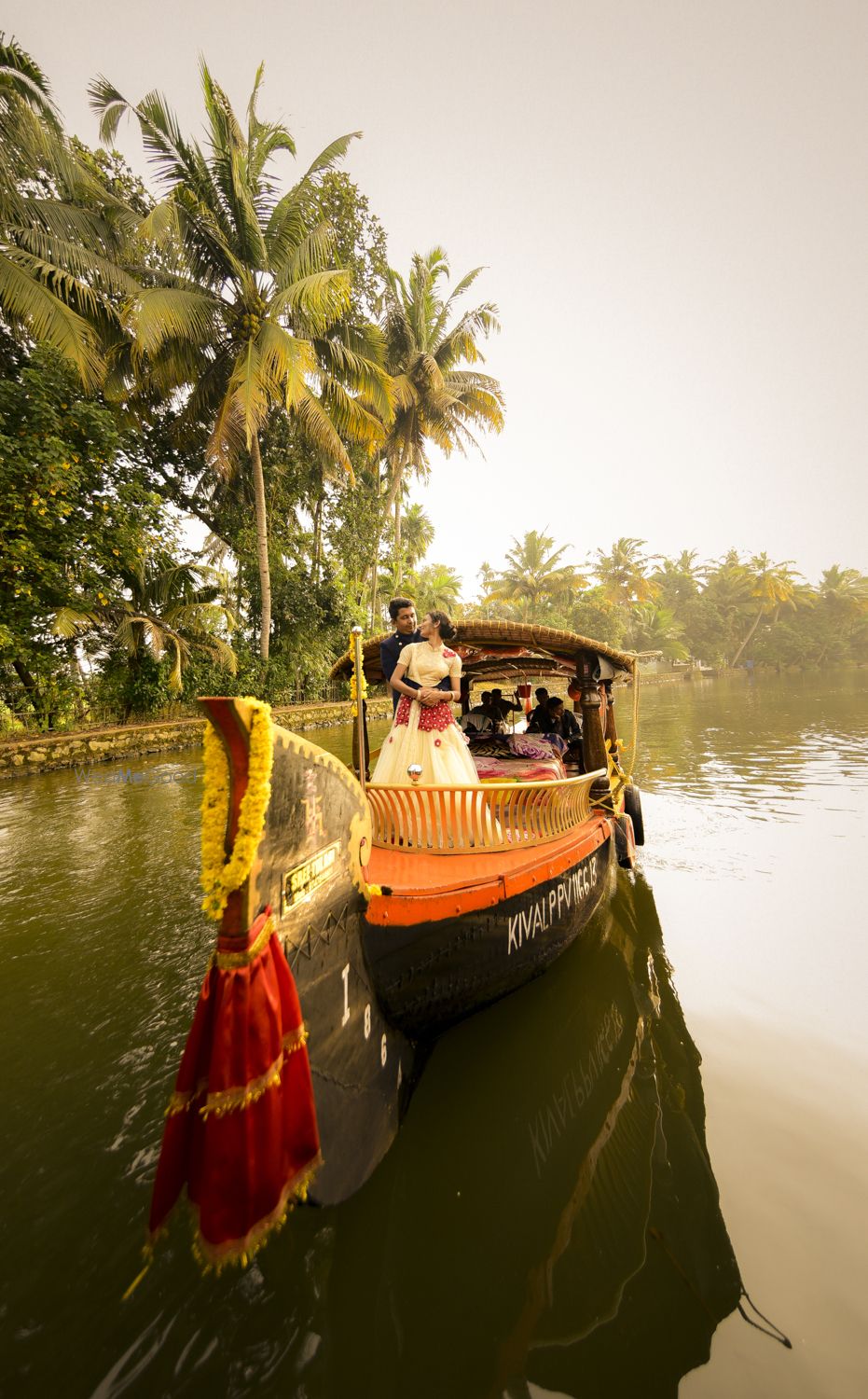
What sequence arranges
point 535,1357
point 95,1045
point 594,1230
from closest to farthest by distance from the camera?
point 535,1357
point 594,1230
point 95,1045

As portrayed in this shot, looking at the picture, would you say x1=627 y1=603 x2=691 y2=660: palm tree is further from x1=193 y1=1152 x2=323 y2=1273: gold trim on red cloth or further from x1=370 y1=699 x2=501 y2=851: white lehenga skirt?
x1=193 y1=1152 x2=323 y2=1273: gold trim on red cloth

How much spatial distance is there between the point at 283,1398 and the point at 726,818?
6664 millimetres

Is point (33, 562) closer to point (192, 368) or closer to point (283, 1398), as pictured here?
point (192, 368)

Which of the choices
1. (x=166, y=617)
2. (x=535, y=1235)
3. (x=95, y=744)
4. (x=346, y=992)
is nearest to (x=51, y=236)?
(x=166, y=617)

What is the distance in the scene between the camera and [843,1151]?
2.07 m

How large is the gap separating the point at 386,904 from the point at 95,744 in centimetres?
1130

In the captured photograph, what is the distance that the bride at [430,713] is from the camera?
3213 mm

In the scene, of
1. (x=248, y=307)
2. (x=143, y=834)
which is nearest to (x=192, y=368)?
(x=248, y=307)

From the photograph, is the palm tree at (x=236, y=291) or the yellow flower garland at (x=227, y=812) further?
the palm tree at (x=236, y=291)

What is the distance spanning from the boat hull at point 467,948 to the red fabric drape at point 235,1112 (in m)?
0.53

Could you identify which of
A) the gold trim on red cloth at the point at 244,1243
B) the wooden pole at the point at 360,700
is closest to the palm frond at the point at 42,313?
the wooden pole at the point at 360,700

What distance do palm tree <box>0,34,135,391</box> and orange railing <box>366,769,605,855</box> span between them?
11575 millimetres

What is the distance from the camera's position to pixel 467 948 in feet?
7.27

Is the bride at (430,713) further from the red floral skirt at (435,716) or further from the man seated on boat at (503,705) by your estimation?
the man seated on boat at (503,705)
